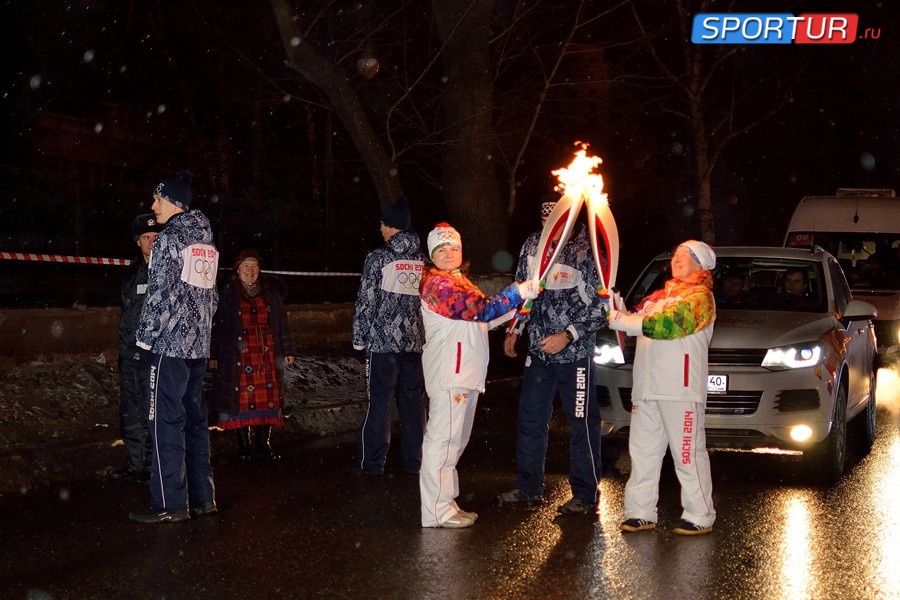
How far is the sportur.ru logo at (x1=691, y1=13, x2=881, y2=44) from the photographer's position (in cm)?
2586

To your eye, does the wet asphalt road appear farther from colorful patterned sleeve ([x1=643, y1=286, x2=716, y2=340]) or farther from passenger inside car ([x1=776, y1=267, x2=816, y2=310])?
passenger inside car ([x1=776, y1=267, x2=816, y2=310])

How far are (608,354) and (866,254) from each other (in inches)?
400

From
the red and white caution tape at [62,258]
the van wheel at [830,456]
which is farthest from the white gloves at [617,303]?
the red and white caution tape at [62,258]

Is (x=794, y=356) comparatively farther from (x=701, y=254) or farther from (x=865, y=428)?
(x=865, y=428)

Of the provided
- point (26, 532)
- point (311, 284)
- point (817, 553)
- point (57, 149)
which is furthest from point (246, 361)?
point (57, 149)

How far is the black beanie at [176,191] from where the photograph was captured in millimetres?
7355

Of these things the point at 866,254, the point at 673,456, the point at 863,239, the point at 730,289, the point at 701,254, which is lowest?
the point at 673,456

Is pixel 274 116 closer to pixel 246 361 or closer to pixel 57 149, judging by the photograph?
pixel 57 149

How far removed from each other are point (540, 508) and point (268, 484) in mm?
2022

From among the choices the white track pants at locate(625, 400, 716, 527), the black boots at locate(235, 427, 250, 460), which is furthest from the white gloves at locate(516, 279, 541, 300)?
the black boots at locate(235, 427, 250, 460)

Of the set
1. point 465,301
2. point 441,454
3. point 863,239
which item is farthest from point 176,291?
point 863,239

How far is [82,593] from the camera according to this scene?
18.7 feet

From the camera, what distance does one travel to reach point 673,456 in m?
7.10

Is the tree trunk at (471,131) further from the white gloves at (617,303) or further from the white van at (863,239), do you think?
the white gloves at (617,303)
